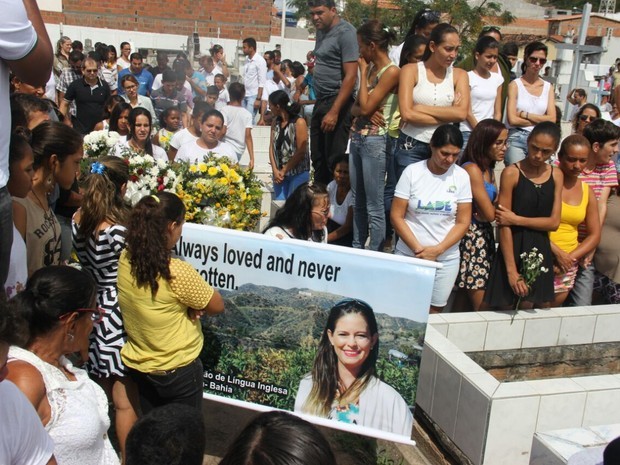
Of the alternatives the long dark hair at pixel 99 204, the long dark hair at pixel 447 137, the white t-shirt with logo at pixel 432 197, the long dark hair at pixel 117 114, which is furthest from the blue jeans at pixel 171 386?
the long dark hair at pixel 117 114

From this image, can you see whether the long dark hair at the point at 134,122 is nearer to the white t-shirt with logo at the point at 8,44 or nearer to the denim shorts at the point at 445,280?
the denim shorts at the point at 445,280

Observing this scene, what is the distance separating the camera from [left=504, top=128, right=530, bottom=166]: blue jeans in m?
7.35

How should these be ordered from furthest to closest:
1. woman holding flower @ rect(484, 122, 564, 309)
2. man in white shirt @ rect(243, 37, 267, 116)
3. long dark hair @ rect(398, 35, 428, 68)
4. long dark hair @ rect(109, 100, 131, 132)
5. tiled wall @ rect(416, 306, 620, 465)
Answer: man in white shirt @ rect(243, 37, 267, 116), long dark hair @ rect(109, 100, 131, 132), long dark hair @ rect(398, 35, 428, 68), woman holding flower @ rect(484, 122, 564, 309), tiled wall @ rect(416, 306, 620, 465)

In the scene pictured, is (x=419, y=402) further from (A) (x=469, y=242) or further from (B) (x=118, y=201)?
(B) (x=118, y=201)

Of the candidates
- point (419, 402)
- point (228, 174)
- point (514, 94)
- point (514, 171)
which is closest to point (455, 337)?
point (419, 402)

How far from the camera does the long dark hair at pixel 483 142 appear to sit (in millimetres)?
5293

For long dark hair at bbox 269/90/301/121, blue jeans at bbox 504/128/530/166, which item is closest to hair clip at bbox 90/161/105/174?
long dark hair at bbox 269/90/301/121

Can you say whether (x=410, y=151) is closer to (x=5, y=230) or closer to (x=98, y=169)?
(x=98, y=169)

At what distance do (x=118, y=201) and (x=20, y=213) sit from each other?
619 millimetres

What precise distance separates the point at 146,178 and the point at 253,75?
987 cm

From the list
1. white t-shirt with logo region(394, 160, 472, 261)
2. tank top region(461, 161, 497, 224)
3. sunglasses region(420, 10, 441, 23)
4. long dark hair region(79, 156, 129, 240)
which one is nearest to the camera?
long dark hair region(79, 156, 129, 240)

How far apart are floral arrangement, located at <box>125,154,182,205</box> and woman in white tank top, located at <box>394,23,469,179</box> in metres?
2.08

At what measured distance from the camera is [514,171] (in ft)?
17.1

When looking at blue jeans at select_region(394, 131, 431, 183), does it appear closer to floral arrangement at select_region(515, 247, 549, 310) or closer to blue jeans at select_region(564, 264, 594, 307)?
floral arrangement at select_region(515, 247, 549, 310)
